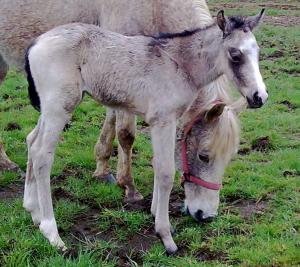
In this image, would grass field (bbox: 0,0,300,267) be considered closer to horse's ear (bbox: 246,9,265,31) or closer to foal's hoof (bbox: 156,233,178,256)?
foal's hoof (bbox: 156,233,178,256)

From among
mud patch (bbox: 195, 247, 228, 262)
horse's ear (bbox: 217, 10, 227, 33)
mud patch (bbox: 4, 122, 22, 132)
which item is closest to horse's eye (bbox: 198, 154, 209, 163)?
mud patch (bbox: 195, 247, 228, 262)

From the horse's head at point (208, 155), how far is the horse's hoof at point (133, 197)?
81 cm

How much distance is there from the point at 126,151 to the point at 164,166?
1.58 meters

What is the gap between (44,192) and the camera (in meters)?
4.17

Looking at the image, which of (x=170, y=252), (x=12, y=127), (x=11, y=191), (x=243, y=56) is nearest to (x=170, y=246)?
(x=170, y=252)

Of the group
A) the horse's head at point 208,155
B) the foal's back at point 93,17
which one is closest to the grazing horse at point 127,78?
the horse's head at point 208,155

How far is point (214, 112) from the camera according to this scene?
4.59 meters

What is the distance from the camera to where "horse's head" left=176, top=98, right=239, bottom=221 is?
181 inches

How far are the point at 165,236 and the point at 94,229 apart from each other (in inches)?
29.1

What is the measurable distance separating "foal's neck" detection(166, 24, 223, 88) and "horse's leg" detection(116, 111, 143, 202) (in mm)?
1300

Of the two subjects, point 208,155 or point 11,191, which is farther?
point 11,191

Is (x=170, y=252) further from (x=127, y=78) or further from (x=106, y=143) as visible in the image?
(x=106, y=143)

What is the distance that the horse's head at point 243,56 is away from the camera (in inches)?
150

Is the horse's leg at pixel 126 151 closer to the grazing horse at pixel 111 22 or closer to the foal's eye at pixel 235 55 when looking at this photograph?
the grazing horse at pixel 111 22
